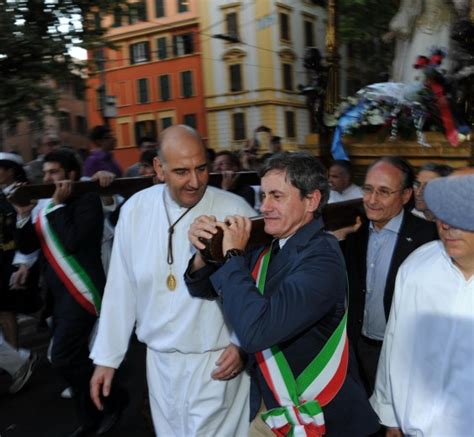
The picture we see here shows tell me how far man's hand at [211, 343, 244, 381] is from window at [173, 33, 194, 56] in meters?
30.5

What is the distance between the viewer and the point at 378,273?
10.3ft

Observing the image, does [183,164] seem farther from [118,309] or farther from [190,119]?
[190,119]

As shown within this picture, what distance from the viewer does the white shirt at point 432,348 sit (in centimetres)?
185

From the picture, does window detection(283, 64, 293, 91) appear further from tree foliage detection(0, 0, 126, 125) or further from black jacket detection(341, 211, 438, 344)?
black jacket detection(341, 211, 438, 344)

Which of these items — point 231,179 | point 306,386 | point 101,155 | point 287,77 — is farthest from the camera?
point 287,77

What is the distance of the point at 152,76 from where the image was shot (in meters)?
33.4

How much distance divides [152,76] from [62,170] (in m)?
30.6

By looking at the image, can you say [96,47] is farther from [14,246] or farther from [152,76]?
[152,76]

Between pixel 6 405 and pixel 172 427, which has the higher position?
pixel 172 427

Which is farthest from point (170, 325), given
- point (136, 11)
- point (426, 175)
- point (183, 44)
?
point (183, 44)

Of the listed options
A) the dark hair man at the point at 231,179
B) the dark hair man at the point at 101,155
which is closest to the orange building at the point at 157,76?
the dark hair man at the point at 101,155

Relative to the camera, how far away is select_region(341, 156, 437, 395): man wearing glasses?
10.1ft

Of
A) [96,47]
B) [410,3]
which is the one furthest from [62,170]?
[96,47]

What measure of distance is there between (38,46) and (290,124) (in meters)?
20.9
